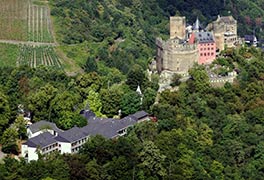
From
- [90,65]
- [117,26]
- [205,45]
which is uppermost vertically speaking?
[205,45]

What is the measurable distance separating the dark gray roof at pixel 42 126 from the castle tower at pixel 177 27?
22.7 metres

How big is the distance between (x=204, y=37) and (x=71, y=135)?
76.7 ft

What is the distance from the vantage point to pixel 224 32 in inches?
2982

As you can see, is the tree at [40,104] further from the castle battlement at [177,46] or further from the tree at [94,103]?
the castle battlement at [177,46]

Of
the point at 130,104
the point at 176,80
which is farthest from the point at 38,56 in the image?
the point at 130,104

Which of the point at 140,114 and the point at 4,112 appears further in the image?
the point at 140,114

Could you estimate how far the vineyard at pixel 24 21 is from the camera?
9575 centimetres

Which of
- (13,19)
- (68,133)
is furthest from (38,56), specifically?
(68,133)

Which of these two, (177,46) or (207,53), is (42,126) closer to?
(177,46)

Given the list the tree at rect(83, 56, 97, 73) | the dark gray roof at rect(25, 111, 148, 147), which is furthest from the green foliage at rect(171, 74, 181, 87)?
the tree at rect(83, 56, 97, 73)

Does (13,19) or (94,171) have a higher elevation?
(13,19)

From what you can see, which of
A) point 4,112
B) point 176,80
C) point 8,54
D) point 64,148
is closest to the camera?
point 64,148

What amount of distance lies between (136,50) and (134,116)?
37.7 metres

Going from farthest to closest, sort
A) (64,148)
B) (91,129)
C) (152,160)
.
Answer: (91,129), (64,148), (152,160)
